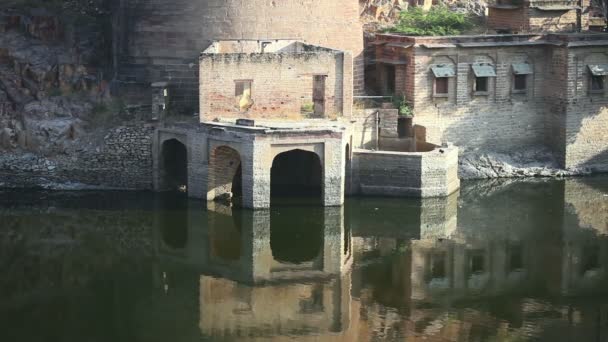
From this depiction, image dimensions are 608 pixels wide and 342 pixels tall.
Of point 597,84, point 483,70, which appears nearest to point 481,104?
point 483,70

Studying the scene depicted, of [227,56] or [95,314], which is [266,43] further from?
[95,314]

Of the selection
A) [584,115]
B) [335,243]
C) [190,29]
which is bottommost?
[335,243]

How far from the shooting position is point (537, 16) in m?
42.1

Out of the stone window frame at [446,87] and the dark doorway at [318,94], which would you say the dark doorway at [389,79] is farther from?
the dark doorway at [318,94]

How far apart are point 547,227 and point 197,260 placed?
835cm

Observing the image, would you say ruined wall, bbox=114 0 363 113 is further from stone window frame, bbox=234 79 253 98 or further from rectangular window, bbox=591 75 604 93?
rectangular window, bbox=591 75 604 93

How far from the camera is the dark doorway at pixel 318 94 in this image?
123 feet

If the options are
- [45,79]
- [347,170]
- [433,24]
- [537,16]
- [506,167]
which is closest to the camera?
[347,170]

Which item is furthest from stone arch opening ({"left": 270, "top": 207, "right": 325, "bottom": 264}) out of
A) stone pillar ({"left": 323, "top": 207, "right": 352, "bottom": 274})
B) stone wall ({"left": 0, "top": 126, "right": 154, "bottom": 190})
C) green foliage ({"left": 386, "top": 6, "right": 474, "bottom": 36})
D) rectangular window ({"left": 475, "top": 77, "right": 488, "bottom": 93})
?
green foliage ({"left": 386, "top": 6, "right": 474, "bottom": 36})

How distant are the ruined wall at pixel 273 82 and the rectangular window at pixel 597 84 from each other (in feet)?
24.3

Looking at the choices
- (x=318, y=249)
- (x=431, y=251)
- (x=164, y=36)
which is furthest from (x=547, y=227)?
(x=164, y=36)

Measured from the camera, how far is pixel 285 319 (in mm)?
28281

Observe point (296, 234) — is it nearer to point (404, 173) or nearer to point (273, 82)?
point (404, 173)

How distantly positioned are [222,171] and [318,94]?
329 cm
